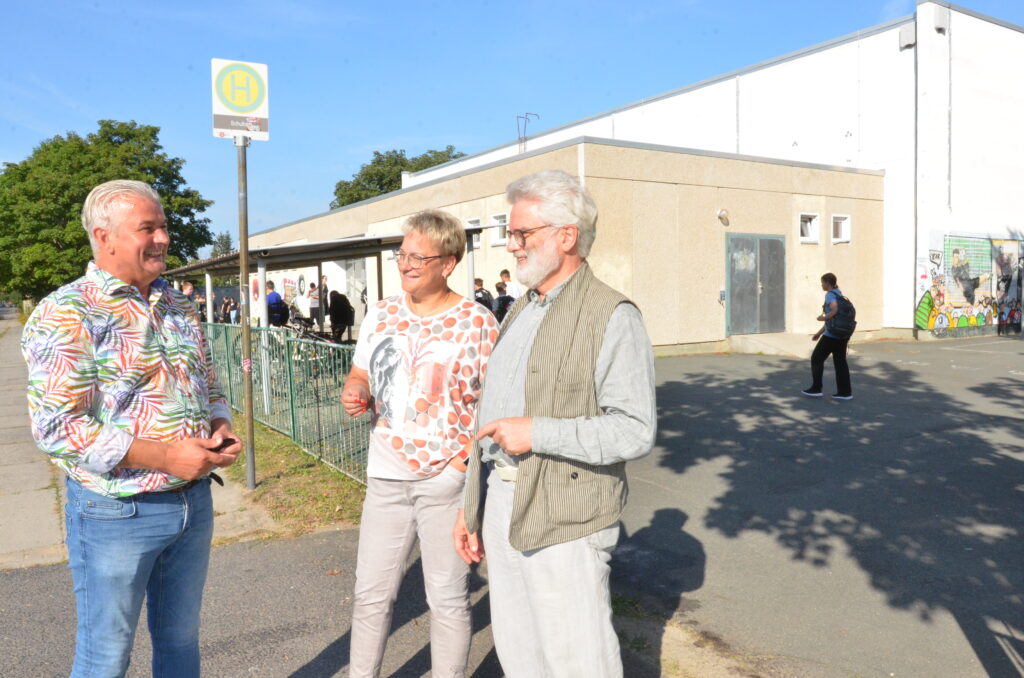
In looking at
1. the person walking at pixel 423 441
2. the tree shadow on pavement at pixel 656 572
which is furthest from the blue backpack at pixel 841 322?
the person walking at pixel 423 441

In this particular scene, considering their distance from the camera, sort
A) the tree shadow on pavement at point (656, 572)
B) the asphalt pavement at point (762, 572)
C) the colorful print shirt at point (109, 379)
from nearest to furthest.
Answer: the colorful print shirt at point (109, 379) < the asphalt pavement at point (762, 572) < the tree shadow on pavement at point (656, 572)

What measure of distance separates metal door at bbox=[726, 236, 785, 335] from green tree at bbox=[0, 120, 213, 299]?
112 feet

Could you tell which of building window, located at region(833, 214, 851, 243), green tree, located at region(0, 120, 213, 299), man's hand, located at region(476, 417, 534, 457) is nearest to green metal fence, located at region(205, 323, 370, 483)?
man's hand, located at region(476, 417, 534, 457)

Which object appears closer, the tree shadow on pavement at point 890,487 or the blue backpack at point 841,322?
the tree shadow on pavement at point 890,487

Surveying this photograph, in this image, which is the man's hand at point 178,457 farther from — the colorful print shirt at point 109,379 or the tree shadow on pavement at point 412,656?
the tree shadow on pavement at point 412,656

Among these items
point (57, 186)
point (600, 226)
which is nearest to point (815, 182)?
point (600, 226)

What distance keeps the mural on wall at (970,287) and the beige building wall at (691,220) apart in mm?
1243

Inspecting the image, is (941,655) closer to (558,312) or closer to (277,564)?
(558,312)

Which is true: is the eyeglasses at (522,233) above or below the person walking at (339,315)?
above

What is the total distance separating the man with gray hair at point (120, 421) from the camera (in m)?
2.09

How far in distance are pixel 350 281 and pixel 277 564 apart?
2612cm

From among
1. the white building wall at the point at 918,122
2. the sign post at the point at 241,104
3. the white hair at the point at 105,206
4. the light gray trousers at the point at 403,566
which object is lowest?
the light gray trousers at the point at 403,566

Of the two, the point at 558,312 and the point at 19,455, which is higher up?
the point at 558,312

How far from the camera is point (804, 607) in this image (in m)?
4.02
